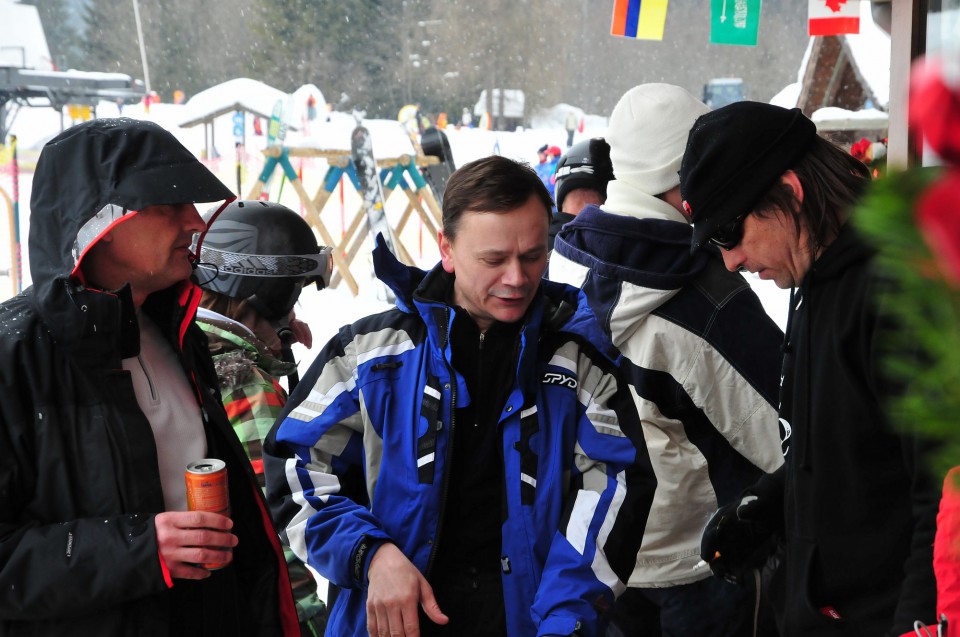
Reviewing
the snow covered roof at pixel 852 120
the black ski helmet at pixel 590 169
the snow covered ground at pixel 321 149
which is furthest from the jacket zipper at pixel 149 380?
the snow covered ground at pixel 321 149

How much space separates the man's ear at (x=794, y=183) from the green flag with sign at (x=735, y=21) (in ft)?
12.1

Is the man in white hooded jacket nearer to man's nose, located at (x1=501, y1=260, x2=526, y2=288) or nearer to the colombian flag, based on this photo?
man's nose, located at (x1=501, y1=260, x2=526, y2=288)

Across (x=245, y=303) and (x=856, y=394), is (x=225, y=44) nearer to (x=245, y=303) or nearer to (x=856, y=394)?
(x=245, y=303)

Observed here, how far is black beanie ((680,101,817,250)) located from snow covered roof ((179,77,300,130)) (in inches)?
467

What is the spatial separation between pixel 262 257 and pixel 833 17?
394cm

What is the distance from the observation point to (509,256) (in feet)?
5.69

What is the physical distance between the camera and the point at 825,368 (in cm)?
133

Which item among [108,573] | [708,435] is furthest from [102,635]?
[708,435]

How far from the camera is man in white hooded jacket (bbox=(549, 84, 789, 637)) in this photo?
2.09 m

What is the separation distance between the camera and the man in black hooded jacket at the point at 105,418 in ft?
4.51

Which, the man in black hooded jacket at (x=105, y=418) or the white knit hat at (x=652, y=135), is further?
the white knit hat at (x=652, y=135)

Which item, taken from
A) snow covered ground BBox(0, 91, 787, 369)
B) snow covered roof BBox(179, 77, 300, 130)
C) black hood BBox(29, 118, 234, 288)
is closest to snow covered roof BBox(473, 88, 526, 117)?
snow covered ground BBox(0, 91, 787, 369)

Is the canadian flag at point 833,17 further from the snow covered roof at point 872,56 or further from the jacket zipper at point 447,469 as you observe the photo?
the snow covered roof at point 872,56

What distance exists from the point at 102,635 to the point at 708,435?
1409mm
